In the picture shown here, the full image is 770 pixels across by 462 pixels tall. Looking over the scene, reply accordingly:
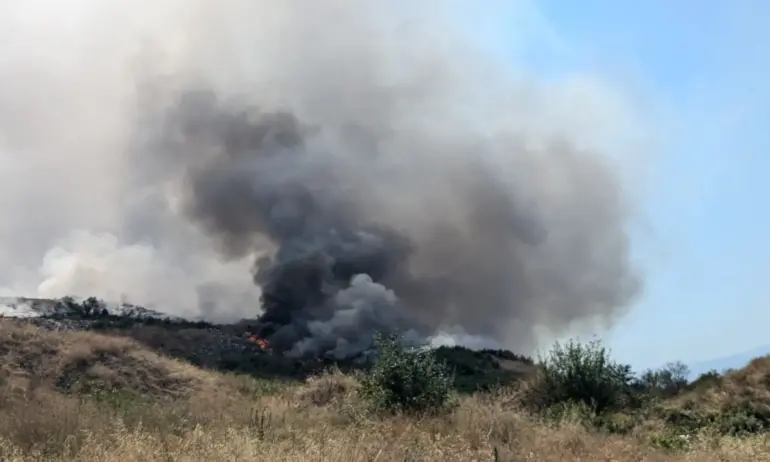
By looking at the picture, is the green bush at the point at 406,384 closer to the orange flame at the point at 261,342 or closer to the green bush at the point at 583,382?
the green bush at the point at 583,382

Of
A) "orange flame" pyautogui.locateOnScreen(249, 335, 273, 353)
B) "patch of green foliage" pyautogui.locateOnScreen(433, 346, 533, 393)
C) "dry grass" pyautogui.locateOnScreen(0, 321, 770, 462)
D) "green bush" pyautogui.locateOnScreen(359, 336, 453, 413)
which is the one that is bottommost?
"dry grass" pyautogui.locateOnScreen(0, 321, 770, 462)

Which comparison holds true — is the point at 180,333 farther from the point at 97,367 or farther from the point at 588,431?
the point at 588,431

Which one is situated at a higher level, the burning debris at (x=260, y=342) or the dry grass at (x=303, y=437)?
the burning debris at (x=260, y=342)

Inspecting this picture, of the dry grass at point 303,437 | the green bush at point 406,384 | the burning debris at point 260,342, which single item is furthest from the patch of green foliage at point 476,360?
the dry grass at point 303,437

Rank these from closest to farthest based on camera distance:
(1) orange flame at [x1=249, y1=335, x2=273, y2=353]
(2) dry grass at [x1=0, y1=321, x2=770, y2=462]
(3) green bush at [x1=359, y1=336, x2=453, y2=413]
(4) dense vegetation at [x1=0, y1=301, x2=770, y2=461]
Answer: (2) dry grass at [x1=0, y1=321, x2=770, y2=462] < (4) dense vegetation at [x1=0, y1=301, x2=770, y2=461] < (3) green bush at [x1=359, y1=336, x2=453, y2=413] < (1) orange flame at [x1=249, y1=335, x2=273, y2=353]

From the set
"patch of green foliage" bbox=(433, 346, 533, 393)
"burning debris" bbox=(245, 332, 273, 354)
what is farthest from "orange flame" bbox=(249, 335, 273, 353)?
"patch of green foliage" bbox=(433, 346, 533, 393)

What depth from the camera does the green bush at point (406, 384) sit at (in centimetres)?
1295

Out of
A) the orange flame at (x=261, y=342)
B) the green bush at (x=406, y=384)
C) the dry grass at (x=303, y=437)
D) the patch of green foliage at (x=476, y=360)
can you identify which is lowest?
the dry grass at (x=303, y=437)

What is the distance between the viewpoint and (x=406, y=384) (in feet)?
44.2

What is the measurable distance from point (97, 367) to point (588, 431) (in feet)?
57.3

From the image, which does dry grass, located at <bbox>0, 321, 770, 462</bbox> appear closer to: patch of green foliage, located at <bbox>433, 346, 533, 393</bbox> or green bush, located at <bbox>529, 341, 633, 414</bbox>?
green bush, located at <bbox>529, 341, 633, 414</bbox>

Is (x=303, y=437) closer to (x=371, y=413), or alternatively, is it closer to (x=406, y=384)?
(x=371, y=413)

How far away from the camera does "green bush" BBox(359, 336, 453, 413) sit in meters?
13.0

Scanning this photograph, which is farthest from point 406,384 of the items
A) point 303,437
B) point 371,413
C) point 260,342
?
point 260,342
